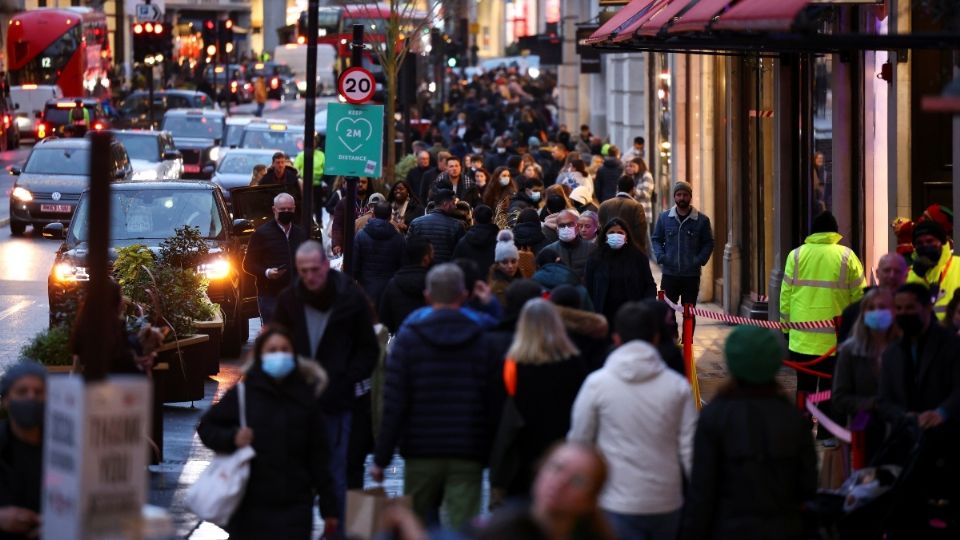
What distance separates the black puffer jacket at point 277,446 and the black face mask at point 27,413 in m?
1.01

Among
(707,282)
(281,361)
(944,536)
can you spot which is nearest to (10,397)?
(281,361)

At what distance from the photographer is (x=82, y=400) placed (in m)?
5.58

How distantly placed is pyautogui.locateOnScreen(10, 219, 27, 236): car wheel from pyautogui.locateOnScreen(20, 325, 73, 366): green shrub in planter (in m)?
19.5

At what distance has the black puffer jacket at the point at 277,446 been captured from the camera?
840 centimetres

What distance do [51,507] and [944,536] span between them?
4411mm

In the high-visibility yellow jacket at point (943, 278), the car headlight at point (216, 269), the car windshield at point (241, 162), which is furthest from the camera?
the car windshield at point (241, 162)

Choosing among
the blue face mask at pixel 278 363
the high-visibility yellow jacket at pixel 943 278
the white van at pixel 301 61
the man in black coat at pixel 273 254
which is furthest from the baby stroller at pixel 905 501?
the white van at pixel 301 61

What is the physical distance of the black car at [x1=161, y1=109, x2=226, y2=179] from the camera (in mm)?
43812

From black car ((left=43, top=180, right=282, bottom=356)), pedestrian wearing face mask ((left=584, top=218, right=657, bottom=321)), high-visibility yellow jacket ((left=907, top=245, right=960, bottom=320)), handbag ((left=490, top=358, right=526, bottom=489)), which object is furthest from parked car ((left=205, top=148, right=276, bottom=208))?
handbag ((left=490, top=358, right=526, bottom=489))

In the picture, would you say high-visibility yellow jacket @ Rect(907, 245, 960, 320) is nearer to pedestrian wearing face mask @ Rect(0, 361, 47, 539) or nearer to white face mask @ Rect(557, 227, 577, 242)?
white face mask @ Rect(557, 227, 577, 242)

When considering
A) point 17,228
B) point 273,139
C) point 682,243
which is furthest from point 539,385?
point 273,139

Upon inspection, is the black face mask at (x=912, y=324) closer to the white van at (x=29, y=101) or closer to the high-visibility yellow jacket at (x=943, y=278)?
the high-visibility yellow jacket at (x=943, y=278)

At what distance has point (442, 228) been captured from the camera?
16.8 m

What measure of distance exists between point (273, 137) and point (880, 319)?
3047 centimetres
